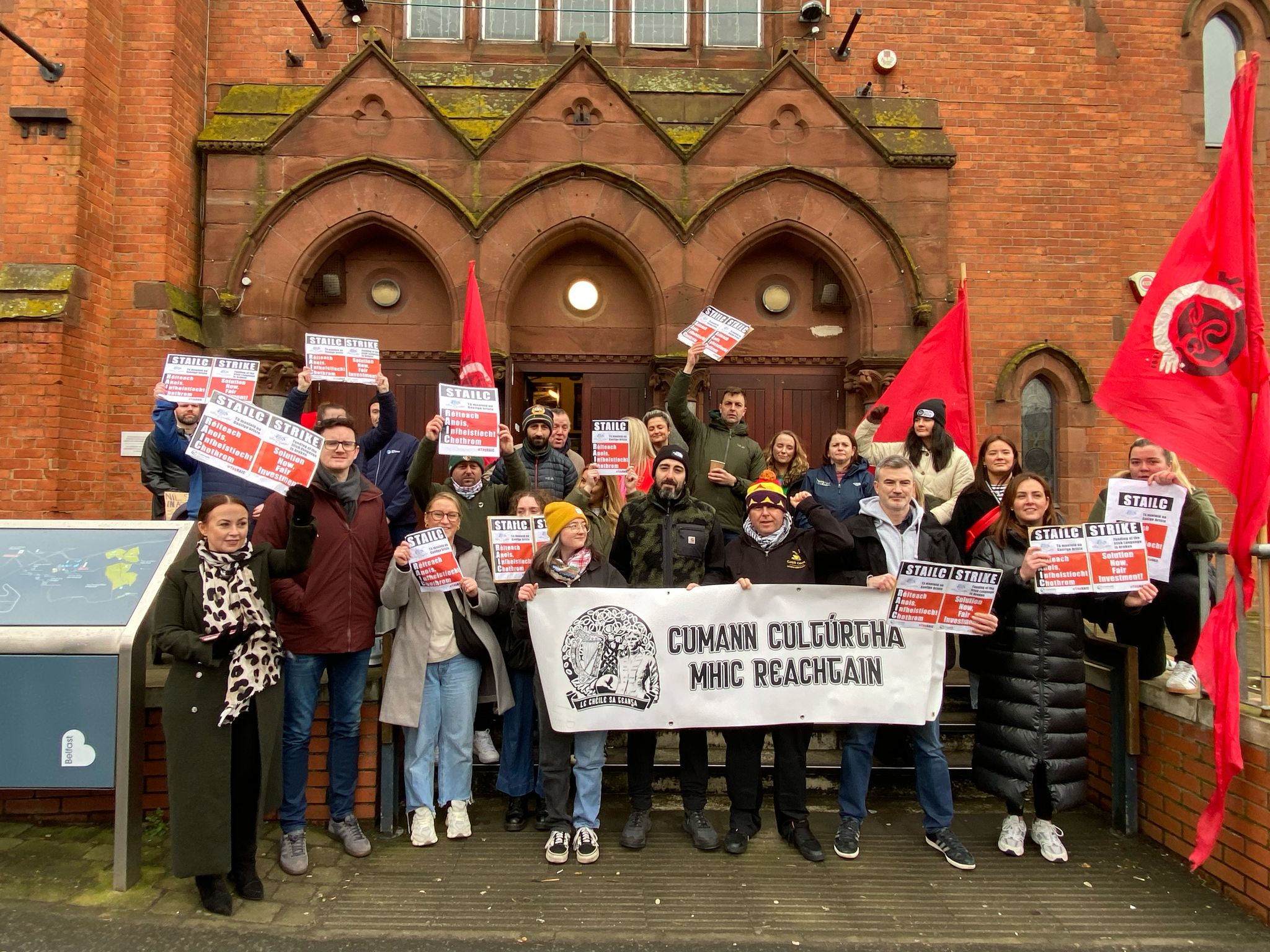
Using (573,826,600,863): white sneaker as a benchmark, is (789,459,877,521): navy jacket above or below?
above

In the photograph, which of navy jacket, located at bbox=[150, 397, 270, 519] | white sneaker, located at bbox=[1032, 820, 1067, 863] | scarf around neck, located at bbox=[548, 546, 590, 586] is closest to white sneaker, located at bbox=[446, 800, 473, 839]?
scarf around neck, located at bbox=[548, 546, 590, 586]

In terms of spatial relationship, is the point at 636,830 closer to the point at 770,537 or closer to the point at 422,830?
the point at 422,830

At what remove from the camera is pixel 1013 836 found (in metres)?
4.65

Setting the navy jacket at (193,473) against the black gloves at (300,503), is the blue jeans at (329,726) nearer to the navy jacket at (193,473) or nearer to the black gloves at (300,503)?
the black gloves at (300,503)

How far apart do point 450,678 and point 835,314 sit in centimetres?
671

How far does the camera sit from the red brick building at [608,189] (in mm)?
8391

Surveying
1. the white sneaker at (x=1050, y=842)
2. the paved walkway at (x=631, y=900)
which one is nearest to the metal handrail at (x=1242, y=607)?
the paved walkway at (x=631, y=900)

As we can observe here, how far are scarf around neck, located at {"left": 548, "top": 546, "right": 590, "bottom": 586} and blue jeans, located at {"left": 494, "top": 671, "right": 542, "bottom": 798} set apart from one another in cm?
63

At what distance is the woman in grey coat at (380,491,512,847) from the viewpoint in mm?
4727

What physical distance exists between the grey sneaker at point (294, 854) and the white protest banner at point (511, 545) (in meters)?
1.70

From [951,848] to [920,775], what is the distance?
1.30 feet

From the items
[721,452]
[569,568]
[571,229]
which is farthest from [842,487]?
[571,229]

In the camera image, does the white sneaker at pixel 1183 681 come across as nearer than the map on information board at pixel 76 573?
No

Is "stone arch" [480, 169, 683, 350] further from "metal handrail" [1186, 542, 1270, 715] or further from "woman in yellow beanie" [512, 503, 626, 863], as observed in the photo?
"metal handrail" [1186, 542, 1270, 715]
